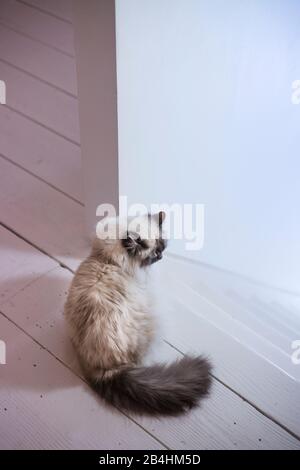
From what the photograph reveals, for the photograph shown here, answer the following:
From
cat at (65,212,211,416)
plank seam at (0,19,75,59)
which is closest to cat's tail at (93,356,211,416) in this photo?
cat at (65,212,211,416)

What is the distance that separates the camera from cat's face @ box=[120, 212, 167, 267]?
757 mm

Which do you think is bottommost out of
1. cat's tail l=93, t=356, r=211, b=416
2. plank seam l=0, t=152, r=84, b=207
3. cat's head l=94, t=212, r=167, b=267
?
cat's tail l=93, t=356, r=211, b=416

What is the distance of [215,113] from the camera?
0.84 meters

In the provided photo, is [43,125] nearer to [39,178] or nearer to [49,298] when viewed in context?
[39,178]

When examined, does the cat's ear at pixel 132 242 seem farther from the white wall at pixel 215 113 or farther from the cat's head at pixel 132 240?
the white wall at pixel 215 113

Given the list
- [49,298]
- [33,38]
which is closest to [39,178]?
[49,298]

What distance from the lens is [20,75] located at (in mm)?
1553

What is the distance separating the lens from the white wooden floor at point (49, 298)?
2.31 ft

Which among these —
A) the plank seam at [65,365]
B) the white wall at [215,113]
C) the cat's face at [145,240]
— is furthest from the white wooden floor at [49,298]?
the white wall at [215,113]

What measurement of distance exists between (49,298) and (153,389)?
1.18 feet

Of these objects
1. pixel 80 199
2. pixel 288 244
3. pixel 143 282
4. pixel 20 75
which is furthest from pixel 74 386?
pixel 20 75

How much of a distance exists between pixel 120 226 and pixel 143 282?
5.3 inches

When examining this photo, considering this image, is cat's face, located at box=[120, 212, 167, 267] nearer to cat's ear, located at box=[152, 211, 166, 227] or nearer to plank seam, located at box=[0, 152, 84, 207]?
cat's ear, located at box=[152, 211, 166, 227]
